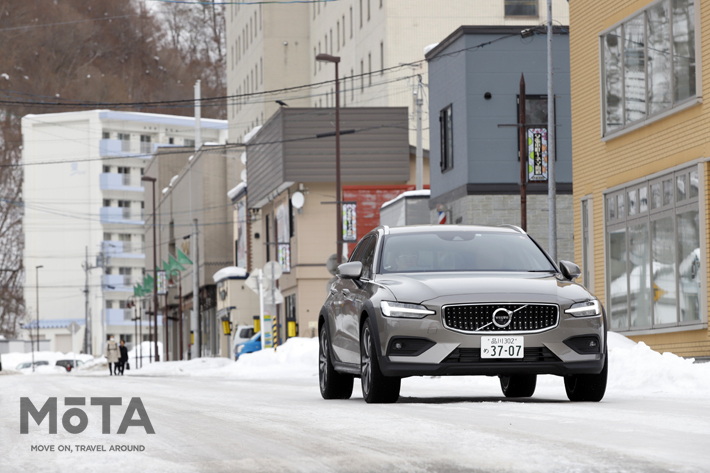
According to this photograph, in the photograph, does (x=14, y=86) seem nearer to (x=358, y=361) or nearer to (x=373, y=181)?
(x=373, y=181)

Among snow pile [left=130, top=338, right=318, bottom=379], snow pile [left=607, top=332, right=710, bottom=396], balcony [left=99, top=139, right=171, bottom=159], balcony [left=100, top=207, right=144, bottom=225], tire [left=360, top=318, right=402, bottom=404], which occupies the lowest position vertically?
snow pile [left=130, top=338, right=318, bottom=379]

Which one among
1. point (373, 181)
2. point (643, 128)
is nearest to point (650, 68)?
point (643, 128)

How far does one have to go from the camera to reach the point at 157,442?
8.84 meters

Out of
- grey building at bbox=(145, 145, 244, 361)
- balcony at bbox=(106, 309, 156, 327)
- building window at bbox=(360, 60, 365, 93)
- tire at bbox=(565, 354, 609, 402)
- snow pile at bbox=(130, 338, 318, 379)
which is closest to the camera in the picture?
→ tire at bbox=(565, 354, 609, 402)

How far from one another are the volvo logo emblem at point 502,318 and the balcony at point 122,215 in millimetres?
114318

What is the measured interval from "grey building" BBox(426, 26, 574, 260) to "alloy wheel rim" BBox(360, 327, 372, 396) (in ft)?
75.6

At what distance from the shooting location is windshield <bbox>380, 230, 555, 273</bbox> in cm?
1329

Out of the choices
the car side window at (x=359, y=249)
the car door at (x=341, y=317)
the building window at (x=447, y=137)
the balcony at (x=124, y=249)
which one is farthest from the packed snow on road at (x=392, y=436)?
the balcony at (x=124, y=249)

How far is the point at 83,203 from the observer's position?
124 metres

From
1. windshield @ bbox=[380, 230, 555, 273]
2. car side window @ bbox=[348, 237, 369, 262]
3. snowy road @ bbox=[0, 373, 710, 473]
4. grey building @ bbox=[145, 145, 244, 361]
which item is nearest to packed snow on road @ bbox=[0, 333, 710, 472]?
snowy road @ bbox=[0, 373, 710, 473]

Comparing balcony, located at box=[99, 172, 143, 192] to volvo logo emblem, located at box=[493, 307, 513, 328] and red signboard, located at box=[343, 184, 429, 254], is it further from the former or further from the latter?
volvo logo emblem, located at box=[493, 307, 513, 328]

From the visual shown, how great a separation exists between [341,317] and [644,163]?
11910mm

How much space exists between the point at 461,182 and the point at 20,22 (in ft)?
396

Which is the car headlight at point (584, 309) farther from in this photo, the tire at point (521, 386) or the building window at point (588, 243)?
the building window at point (588, 243)
